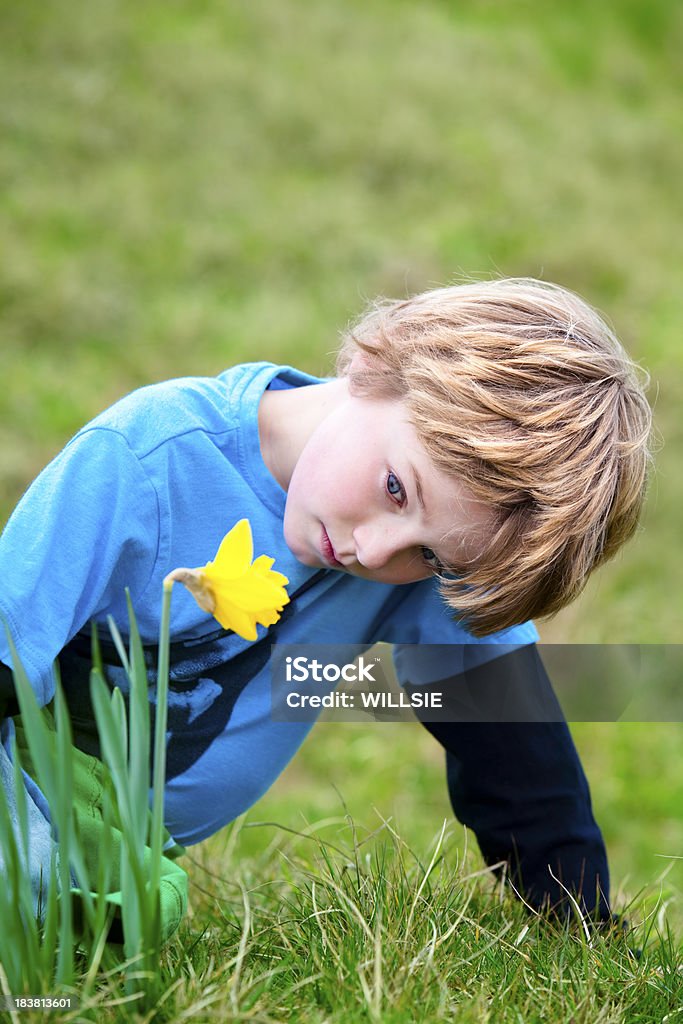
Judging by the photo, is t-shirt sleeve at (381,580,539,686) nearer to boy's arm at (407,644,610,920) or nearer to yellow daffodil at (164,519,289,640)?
boy's arm at (407,644,610,920)

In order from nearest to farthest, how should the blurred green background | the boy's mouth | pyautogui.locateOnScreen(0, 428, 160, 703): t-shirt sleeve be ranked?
pyautogui.locateOnScreen(0, 428, 160, 703): t-shirt sleeve → the boy's mouth → the blurred green background

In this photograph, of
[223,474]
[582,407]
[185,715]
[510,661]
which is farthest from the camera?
[510,661]

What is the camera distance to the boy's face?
137 cm

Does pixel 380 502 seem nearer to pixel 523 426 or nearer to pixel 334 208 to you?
pixel 523 426

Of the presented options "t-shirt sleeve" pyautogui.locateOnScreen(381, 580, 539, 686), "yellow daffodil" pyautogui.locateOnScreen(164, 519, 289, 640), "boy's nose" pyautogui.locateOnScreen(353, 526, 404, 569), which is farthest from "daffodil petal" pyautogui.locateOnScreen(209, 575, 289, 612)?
"t-shirt sleeve" pyautogui.locateOnScreen(381, 580, 539, 686)

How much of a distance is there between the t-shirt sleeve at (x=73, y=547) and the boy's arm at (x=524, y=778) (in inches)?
23.9

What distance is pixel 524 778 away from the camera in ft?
5.78

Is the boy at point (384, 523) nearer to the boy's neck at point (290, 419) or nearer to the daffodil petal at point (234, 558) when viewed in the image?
the boy's neck at point (290, 419)

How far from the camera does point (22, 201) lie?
5.05m

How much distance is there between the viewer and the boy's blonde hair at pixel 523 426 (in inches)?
54.7

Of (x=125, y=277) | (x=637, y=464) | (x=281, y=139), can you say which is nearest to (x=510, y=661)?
(x=637, y=464)

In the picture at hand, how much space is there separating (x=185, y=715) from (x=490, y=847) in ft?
1.91

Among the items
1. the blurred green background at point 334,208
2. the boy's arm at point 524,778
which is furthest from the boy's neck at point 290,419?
the blurred green background at point 334,208

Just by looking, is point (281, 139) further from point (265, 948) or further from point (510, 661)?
point (265, 948)
